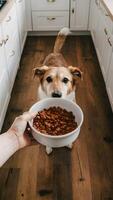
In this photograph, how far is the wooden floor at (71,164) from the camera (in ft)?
4.66

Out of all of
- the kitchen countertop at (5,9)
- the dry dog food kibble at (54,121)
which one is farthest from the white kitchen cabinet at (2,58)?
the dry dog food kibble at (54,121)

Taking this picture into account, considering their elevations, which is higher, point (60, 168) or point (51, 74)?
point (51, 74)

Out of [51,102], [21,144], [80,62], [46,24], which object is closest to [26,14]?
[46,24]

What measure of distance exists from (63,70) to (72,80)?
0.10m

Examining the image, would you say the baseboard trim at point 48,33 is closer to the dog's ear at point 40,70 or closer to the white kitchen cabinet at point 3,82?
the white kitchen cabinet at point 3,82

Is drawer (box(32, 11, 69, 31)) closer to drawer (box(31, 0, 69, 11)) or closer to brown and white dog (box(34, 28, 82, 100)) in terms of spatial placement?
drawer (box(31, 0, 69, 11))

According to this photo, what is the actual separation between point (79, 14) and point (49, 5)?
1.37 ft

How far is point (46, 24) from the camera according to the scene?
3.17 metres

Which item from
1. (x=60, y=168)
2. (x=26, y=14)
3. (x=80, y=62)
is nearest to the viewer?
(x=60, y=168)

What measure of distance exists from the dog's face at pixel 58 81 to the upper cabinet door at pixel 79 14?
169 centimetres

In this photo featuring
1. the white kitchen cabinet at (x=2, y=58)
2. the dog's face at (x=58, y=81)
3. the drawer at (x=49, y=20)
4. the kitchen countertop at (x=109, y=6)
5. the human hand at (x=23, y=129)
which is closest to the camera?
the human hand at (x=23, y=129)

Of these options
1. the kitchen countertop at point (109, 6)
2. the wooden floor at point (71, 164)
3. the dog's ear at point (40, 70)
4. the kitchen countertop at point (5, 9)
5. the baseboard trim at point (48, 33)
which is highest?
the kitchen countertop at point (5, 9)

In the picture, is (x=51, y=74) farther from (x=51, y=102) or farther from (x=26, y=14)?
(x=26, y=14)

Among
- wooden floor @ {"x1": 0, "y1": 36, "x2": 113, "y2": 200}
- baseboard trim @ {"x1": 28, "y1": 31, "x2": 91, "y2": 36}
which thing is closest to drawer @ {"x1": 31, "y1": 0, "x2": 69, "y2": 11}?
baseboard trim @ {"x1": 28, "y1": 31, "x2": 91, "y2": 36}
